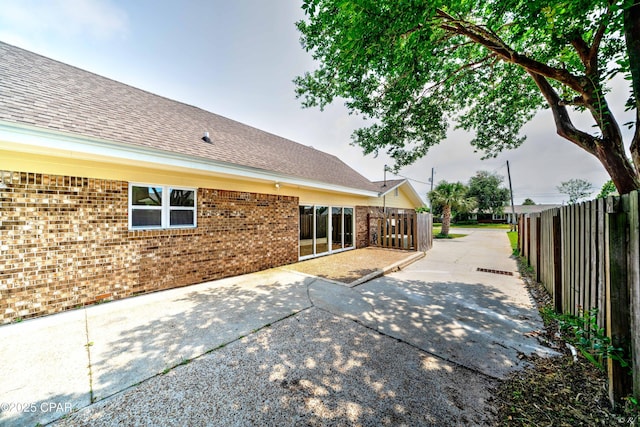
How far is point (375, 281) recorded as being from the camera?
6.85 meters

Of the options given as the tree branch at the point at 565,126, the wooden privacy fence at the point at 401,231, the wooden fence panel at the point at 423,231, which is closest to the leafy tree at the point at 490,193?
the wooden fence panel at the point at 423,231

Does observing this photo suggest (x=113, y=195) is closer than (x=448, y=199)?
Yes

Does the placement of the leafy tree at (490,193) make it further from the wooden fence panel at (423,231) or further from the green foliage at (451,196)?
the wooden fence panel at (423,231)

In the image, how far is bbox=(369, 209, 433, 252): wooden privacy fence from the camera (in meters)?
11.9

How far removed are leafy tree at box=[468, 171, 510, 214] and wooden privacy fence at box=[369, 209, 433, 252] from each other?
1667 inches

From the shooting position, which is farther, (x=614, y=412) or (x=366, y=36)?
(x=366, y=36)

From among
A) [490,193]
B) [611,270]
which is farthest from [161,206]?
[490,193]

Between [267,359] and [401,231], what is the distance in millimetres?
10412

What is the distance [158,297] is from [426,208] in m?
21.2

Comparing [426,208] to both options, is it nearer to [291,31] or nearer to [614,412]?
[291,31]

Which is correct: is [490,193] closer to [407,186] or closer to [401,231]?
[407,186]

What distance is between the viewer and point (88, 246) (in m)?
4.88

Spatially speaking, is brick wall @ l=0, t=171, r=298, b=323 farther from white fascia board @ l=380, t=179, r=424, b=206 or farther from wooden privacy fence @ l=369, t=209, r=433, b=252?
white fascia board @ l=380, t=179, r=424, b=206

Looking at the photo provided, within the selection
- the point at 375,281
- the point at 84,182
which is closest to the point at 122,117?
the point at 84,182
